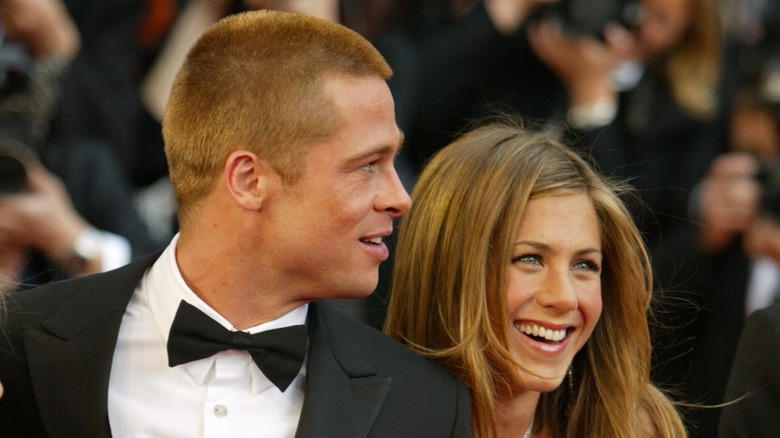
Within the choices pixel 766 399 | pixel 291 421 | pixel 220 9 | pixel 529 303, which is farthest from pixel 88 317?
pixel 220 9

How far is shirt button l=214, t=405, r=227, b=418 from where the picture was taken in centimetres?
255

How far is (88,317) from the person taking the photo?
8.57ft

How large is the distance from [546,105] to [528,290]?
199cm

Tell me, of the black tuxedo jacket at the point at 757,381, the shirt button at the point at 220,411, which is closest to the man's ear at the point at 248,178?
the shirt button at the point at 220,411

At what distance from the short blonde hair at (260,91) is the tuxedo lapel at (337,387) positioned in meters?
0.34

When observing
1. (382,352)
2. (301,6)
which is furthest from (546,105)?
(382,352)

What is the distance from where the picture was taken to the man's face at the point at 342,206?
8.52 feet

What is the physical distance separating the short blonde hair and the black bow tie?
279 mm

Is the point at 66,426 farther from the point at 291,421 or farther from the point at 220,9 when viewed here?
the point at 220,9

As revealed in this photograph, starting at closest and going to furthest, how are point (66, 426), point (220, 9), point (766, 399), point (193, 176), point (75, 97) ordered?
point (66, 426) < point (193, 176) < point (766, 399) < point (75, 97) < point (220, 9)

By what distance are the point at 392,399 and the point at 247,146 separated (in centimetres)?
57

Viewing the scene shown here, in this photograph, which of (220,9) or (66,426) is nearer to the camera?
(66,426)

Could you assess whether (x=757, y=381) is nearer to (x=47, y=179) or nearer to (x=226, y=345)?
(x=226, y=345)

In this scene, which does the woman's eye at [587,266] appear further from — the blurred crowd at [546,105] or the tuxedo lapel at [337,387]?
the blurred crowd at [546,105]
